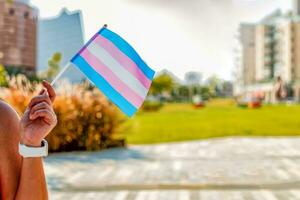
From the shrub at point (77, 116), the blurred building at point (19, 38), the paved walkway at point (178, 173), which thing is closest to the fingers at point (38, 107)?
the paved walkway at point (178, 173)

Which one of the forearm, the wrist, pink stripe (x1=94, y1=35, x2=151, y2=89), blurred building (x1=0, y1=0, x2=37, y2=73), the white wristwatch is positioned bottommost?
the forearm

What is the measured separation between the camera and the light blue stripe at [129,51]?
1.99 metres

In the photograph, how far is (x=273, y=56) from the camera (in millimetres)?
124125

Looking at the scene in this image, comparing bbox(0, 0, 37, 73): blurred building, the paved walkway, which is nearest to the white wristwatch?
the paved walkway

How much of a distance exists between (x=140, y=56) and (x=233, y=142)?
13197 millimetres

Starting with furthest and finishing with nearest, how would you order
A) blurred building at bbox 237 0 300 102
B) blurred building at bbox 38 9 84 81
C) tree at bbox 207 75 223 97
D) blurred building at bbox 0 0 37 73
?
tree at bbox 207 75 223 97
blurred building at bbox 237 0 300 102
blurred building at bbox 0 0 37 73
blurred building at bbox 38 9 84 81

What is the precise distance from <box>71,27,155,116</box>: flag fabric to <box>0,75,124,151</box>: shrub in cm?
1066

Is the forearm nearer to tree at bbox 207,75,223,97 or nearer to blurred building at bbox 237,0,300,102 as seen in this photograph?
blurred building at bbox 237,0,300,102

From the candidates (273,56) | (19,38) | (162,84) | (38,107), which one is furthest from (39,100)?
(273,56)

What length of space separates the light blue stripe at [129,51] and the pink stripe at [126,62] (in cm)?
1

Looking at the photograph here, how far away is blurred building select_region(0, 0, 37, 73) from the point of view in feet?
105

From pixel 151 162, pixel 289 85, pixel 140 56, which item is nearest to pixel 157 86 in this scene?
pixel 289 85

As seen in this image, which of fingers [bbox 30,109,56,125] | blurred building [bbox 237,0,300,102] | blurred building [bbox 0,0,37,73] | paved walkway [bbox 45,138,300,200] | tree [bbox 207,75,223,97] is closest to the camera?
fingers [bbox 30,109,56,125]

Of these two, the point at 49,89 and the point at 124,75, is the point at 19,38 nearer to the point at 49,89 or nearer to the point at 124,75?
the point at 124,75
